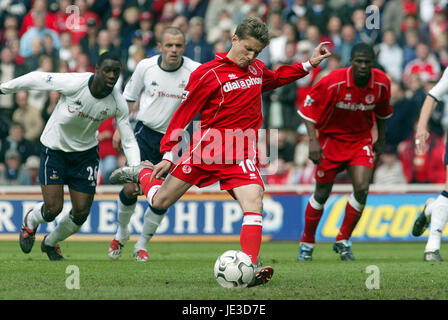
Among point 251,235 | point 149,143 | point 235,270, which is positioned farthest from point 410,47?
point 235,270

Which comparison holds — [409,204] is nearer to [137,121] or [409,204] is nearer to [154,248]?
[154,248]

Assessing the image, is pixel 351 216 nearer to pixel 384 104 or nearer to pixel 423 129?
A: pixel 384 104

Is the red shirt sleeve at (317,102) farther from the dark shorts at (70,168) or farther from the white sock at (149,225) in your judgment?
the dark shorts at (70,168)

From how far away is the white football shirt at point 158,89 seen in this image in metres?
10.8

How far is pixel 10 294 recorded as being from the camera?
6.84 m

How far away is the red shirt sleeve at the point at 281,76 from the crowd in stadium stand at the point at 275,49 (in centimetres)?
748

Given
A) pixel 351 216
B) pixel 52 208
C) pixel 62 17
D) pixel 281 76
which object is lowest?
pixel 351 216

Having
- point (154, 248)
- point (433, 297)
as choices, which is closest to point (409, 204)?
point (154, 248)

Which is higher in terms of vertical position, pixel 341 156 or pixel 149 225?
pixel 341 156

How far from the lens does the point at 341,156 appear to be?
11125 mm

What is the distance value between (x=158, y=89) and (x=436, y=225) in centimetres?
386

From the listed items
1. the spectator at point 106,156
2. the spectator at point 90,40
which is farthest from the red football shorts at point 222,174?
the spectator at point 90,40

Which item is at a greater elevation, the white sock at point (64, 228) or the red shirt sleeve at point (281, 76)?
the red shirt sleeve at point (281, 76)

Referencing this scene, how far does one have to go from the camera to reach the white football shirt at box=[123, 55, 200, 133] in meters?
10.8
